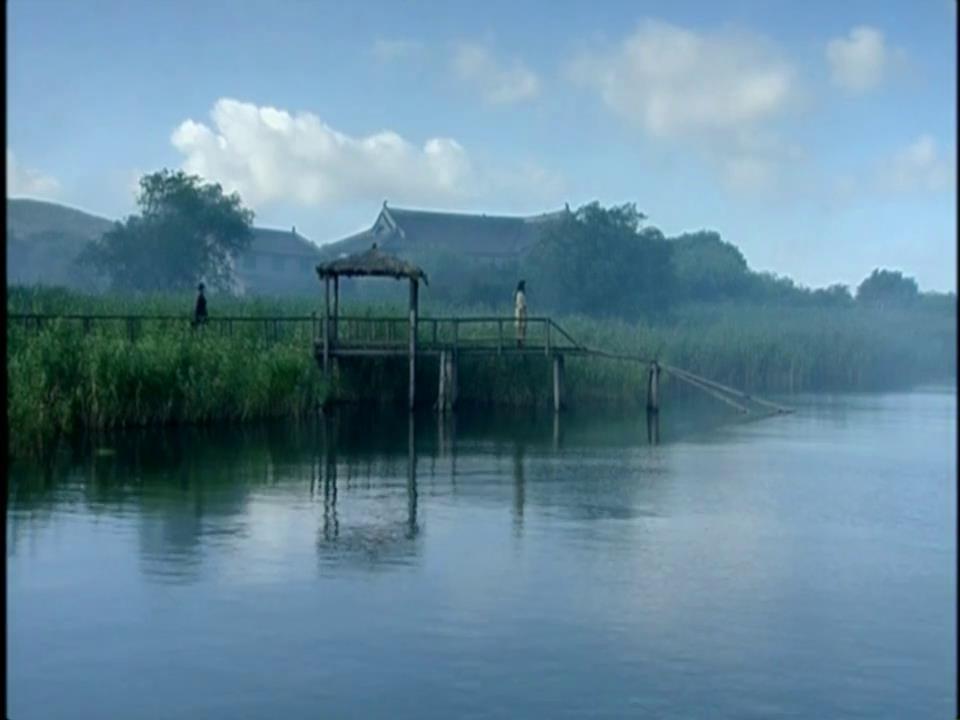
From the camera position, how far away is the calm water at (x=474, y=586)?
789cm

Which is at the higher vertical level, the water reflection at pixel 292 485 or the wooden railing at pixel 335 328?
the wooden railing at pixel 335 328

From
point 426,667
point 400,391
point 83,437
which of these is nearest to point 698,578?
point 426,667

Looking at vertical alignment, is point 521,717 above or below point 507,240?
below

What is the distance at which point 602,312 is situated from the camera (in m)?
47.8

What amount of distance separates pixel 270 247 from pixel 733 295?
23.4m

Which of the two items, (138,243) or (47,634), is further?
(138,243)

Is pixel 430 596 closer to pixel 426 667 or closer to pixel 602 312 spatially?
pixel 426 667

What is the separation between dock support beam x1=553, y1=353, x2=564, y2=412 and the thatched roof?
3.96 metres

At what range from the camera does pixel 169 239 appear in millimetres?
49000

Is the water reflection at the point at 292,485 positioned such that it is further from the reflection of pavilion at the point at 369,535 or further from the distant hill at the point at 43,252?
the distant hill at the point at 43,252

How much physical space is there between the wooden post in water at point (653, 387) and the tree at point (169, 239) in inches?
1028

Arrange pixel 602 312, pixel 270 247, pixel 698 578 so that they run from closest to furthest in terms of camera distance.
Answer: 1. pixel 698 578
2. pixel 602 312
3. pixel 270 247

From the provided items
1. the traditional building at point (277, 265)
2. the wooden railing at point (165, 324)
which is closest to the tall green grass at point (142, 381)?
the wooden railing at point (165, 324)

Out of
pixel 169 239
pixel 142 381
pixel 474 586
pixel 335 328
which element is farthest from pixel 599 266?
pixel 474 586
